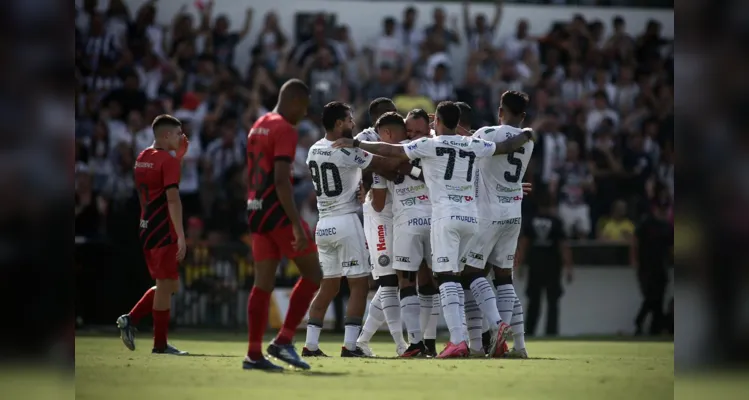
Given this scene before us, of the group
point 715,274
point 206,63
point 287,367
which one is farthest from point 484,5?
point 715,274

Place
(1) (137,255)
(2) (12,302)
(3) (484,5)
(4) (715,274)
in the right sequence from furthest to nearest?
(3) (484,5) < (1) (137,255) < (4) (715,274) < (2) (12,302)

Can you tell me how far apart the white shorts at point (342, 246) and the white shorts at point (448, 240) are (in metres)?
0.80

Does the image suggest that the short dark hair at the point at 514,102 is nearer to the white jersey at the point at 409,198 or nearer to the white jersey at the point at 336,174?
the white jersey at the point at 409,198

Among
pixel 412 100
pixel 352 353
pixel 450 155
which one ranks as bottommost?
pixel 352 353

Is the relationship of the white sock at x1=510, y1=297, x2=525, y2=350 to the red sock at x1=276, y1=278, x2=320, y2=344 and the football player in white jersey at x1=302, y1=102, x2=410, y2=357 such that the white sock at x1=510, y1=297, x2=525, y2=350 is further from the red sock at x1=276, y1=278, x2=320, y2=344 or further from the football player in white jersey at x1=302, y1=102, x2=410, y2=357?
the red sock at x1=276, y1=278, x2=320, y2=344

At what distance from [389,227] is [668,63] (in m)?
14.0

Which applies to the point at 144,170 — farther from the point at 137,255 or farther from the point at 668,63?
the point at 668,63

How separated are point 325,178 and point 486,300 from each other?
88.3 inches

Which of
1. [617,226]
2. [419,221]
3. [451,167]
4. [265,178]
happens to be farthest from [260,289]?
[617,226]

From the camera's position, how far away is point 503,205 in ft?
43.5

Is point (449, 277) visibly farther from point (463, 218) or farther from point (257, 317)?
point (257, 317)

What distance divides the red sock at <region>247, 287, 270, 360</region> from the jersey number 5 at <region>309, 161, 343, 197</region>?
8.39 ft

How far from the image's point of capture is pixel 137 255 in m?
19.8

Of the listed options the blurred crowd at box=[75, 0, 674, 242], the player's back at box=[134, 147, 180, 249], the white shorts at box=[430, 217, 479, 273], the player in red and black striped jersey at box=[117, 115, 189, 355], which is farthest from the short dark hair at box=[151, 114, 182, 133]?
the blurred crowd at box=[75, 0, 674, 242]
